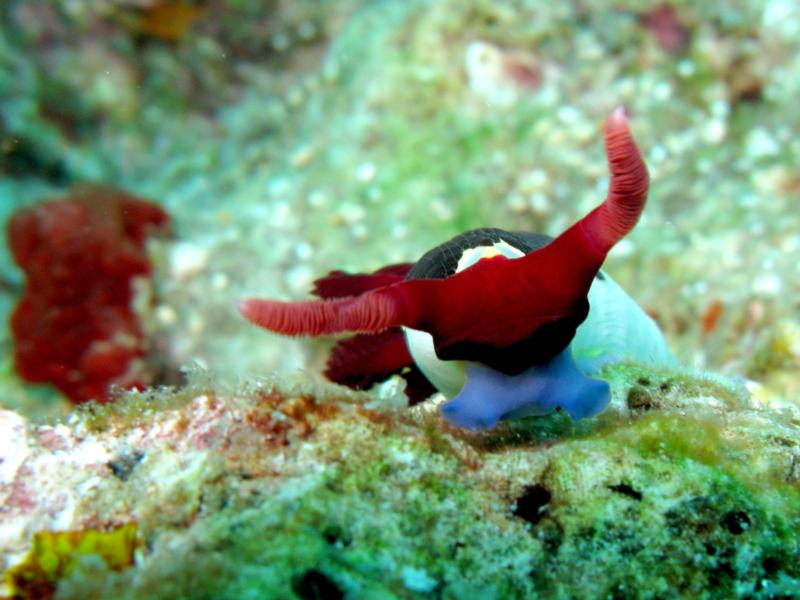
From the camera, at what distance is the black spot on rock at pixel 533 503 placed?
1152 mm

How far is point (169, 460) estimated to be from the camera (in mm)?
1224

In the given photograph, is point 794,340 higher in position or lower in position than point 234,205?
lower

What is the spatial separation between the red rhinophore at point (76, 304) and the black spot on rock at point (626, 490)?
4.32 meters

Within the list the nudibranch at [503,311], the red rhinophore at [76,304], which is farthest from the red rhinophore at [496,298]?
the red rhinophore at [76,304]

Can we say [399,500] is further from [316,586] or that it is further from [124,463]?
[124,463]

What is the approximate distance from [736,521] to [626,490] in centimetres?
20

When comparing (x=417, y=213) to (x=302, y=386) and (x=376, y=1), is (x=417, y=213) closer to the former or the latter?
(x=376, y=1)

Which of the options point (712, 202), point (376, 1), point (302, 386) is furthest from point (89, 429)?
point (376, 1)

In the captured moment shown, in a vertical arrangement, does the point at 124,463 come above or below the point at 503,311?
below

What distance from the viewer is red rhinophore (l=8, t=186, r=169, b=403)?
472cm

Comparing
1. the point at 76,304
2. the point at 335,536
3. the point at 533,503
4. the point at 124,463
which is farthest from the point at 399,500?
the point at 76,304

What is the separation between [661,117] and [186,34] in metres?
4.38

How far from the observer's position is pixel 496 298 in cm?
125

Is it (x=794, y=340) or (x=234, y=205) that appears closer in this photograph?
(x=794, y=340)
